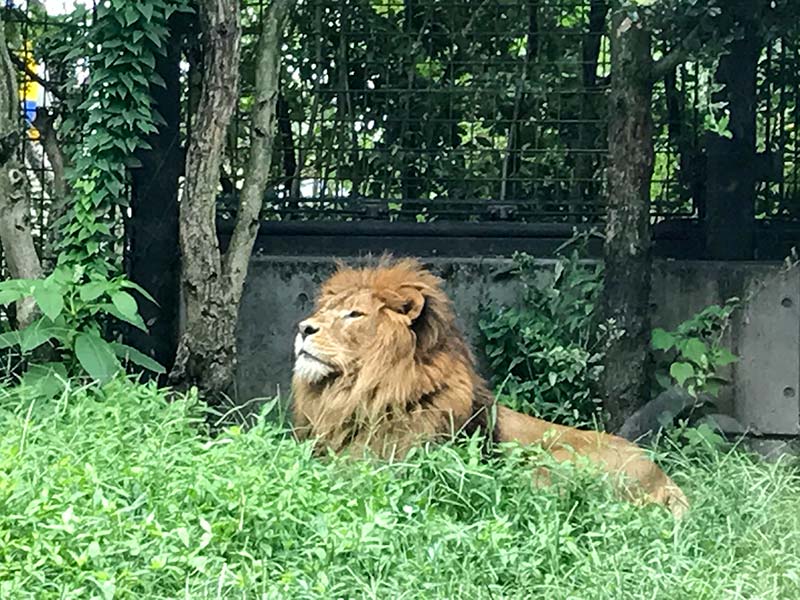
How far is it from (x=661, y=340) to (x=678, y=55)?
57.1 inches

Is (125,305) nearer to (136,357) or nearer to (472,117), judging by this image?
(136,357)

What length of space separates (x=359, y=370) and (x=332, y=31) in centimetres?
281

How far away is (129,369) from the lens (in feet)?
24.2

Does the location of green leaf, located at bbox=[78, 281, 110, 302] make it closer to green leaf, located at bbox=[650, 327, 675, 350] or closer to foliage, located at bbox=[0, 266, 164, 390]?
foliage, located at bbox=[0, 266, 164, 390]

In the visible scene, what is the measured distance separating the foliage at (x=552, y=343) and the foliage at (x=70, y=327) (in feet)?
6.04

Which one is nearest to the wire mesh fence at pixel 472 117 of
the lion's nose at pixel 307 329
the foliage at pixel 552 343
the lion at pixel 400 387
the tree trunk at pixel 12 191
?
the foliage at pixel 552 343

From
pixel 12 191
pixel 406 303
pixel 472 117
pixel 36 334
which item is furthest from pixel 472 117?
pixel 36 334

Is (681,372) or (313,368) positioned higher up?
(313,368)

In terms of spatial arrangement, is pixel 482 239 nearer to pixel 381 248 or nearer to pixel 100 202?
pixel 381 248

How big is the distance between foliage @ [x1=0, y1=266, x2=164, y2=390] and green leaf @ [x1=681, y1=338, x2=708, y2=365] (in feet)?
8.70

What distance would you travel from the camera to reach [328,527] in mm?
4559

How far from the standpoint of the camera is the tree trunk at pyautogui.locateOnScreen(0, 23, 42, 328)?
7.02m

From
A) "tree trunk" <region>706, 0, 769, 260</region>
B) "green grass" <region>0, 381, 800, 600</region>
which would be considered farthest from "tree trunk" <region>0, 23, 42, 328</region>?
"tree trunk" <region>706, 0, 769, 260</region>

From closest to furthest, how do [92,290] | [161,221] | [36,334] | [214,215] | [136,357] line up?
[36,334] < [92,290] < [136,357] < [214,215] < [161,221]
